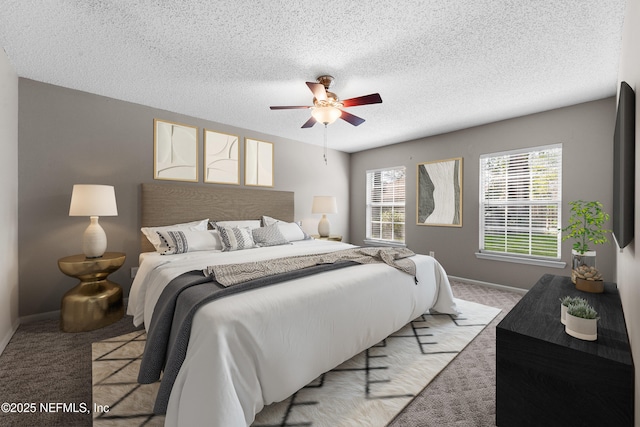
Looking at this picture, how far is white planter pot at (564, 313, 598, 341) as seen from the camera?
4.07 ft

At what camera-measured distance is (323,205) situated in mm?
4957

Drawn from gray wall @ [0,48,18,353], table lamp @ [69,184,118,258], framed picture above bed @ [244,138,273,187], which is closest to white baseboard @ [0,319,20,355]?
gray wall @ [0,48,18,353]

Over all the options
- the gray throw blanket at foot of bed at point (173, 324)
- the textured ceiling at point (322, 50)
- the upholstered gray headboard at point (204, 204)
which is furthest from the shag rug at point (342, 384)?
the textured ceiling at point (322, 50)

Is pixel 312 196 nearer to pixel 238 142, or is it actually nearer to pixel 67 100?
pixel 238 142

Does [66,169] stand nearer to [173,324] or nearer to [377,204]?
[173,324]

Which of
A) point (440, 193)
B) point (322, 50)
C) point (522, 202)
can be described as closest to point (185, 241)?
point (322, 50)

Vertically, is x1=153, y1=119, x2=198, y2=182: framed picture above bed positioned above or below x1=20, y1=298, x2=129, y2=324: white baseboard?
above

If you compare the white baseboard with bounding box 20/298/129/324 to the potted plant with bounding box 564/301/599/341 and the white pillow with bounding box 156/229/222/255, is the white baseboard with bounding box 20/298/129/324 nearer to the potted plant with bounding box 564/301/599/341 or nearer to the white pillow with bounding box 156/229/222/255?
the white pillow with bounding box 156/229/222/255

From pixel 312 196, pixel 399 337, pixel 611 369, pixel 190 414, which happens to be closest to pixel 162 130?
pixel 312 196

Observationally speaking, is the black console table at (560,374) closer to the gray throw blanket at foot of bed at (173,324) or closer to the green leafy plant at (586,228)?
the green leafy plant at (586,228)

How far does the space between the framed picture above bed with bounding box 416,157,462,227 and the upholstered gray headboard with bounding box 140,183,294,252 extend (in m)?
2.33

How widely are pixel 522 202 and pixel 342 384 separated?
3.47 m

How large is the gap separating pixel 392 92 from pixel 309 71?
3.29 feet

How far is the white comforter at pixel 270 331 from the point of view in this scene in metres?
1.27
